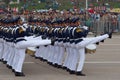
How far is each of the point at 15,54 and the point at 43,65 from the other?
272 cm

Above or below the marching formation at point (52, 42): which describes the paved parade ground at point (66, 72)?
below

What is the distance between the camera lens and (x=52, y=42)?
44.7 ft

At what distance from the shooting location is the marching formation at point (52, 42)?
1364 cm

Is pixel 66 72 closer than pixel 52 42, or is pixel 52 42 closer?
pixel 52 42

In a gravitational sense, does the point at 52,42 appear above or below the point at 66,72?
above

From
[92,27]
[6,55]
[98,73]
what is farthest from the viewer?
[92,27]

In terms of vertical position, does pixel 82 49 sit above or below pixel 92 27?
above

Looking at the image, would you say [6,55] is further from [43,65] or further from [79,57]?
[79,57]

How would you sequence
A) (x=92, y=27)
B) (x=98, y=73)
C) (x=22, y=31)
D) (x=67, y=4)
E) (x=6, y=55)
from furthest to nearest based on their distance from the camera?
(x=67, y=4)
(x=92, y=27)
(x=6, y=55)
(x=98, y=73)
(x=22, y=31)

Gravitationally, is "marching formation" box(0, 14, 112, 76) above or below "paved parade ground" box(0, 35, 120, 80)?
above

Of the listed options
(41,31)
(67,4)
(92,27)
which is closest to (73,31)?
(41,31)

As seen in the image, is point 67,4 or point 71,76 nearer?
point 71,76

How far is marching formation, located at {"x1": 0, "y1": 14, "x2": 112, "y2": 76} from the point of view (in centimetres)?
1364

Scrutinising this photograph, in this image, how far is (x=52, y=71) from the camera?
15.1 m
